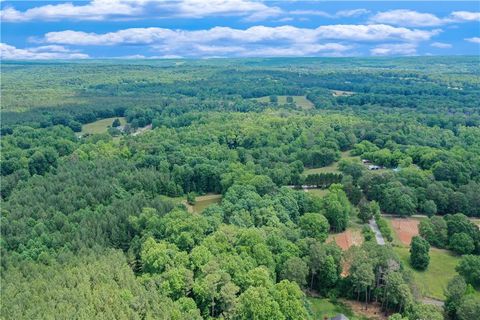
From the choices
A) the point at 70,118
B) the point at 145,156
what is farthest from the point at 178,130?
the point at 70,118

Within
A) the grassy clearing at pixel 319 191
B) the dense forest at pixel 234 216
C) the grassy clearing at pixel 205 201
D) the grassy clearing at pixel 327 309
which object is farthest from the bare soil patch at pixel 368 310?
the grassy clearing at pixel 205 201

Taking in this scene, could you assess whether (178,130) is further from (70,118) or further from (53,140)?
(70,118)

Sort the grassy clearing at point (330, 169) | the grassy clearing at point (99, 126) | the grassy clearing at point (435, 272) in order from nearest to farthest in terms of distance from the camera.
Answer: the grassy clearing at point (435, 272), the grassy clearing at point (330, 169), the grassy clearing at point (99, 126)

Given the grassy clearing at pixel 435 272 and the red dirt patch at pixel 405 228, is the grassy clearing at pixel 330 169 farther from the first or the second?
the grassy clearing at pixel 435 272

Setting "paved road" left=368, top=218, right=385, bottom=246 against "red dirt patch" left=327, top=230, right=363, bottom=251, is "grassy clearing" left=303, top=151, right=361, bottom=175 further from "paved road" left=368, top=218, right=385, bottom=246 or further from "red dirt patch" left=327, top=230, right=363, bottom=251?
"red dirt patch" left=327, top=230, right=363, bottom=251

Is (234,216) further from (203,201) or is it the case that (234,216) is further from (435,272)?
(435,272)

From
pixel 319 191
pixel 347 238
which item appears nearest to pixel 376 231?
pixel 347 238
